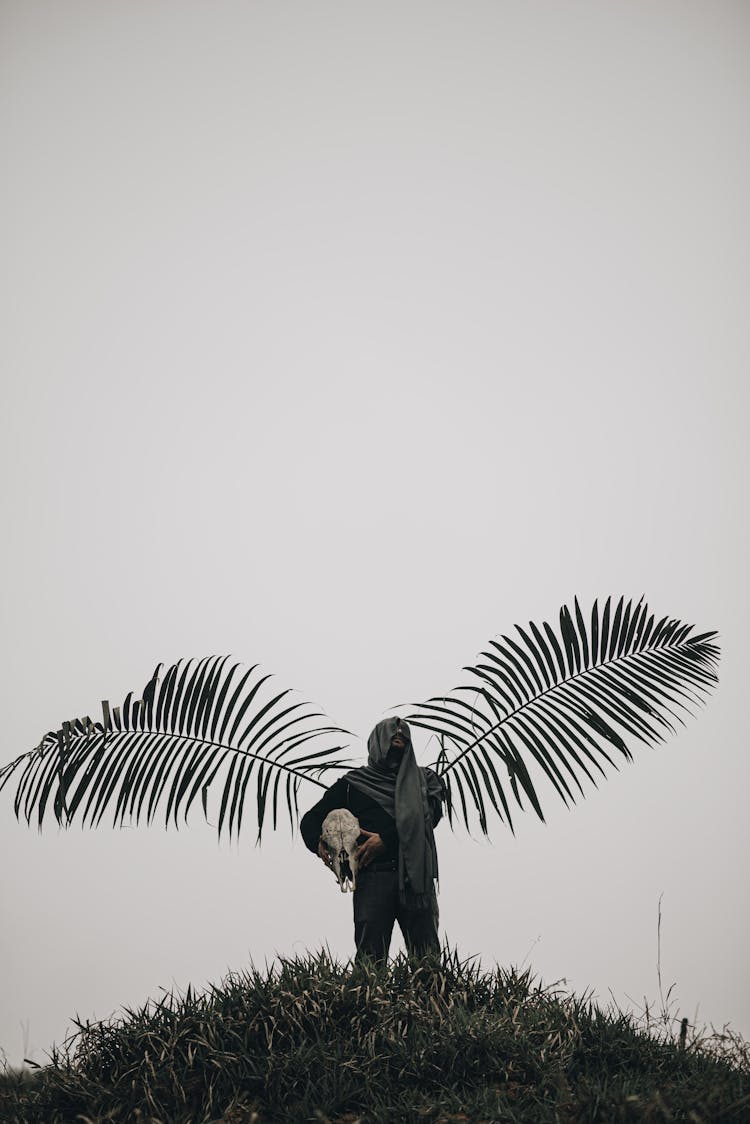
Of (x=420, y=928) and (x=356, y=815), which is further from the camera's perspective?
(x=356, y=815)

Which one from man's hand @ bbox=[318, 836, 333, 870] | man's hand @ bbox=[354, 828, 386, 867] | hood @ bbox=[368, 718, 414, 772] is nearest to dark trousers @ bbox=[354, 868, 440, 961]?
man's hand @ bbox=[354, 828, 386, 867]

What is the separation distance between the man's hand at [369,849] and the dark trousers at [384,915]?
102 millimetres

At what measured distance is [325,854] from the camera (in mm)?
4398

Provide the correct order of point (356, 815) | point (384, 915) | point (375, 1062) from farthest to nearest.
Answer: point (356, 815) < point (384, 915) < point (375, 1062)

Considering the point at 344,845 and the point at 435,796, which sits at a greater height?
the point at 435,796

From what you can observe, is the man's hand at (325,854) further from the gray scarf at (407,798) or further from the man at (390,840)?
the gray scarf at (407,798)

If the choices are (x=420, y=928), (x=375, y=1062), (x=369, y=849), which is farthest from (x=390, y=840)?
(x=375, y=1062)

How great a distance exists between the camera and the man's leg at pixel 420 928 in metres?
4.43

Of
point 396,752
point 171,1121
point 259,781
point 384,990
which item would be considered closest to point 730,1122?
point 384,990

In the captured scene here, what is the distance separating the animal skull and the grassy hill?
48 centimetres

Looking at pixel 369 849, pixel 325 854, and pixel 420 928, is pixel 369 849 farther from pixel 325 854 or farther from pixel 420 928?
pixel 420 928

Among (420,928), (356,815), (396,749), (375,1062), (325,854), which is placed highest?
(396,749)

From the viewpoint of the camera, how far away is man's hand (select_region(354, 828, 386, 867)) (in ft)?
14.4

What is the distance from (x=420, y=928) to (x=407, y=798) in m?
0.69
